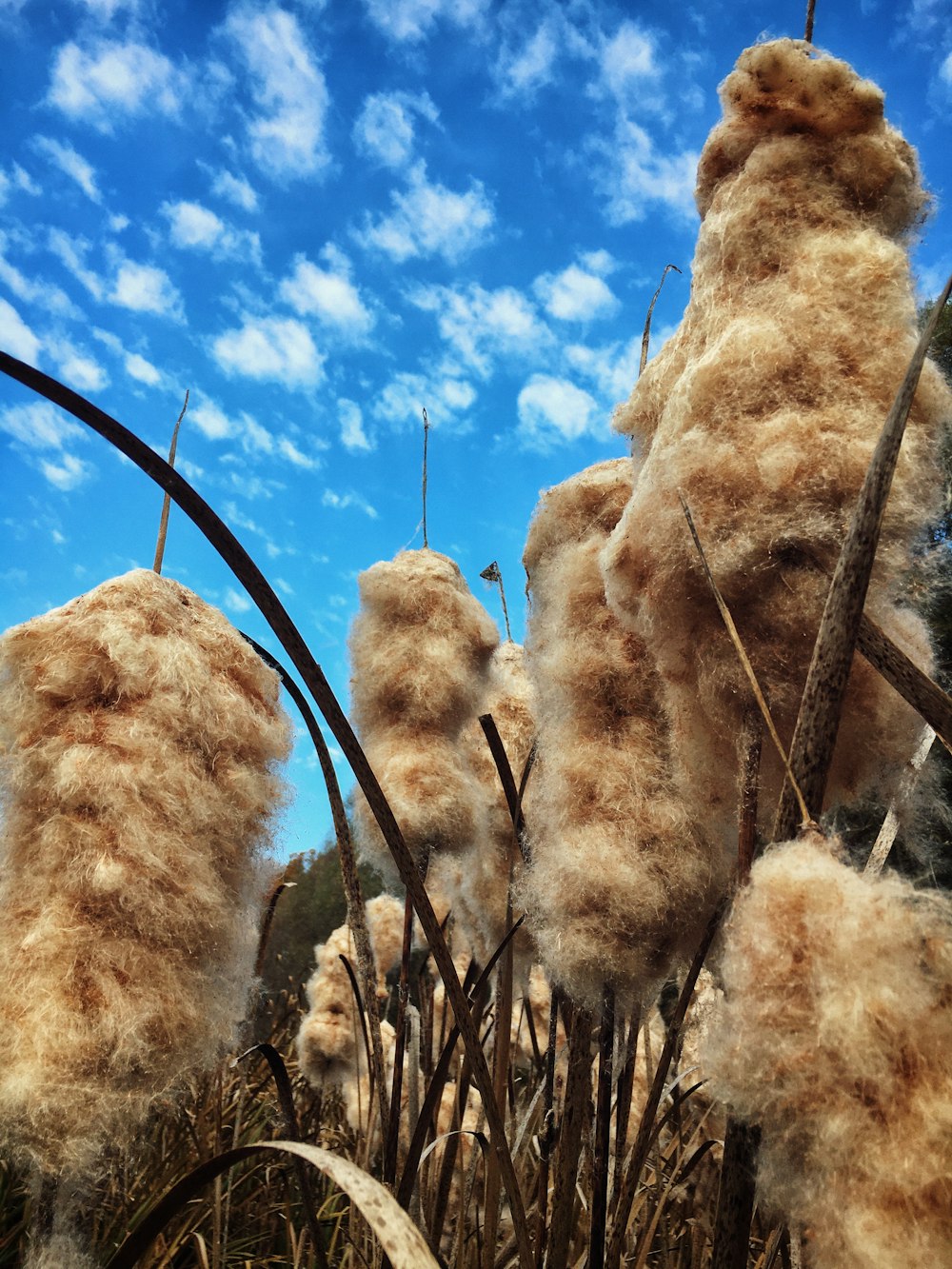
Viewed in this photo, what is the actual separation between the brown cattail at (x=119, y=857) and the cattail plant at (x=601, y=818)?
26.4 inches

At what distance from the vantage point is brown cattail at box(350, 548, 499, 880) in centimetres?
279

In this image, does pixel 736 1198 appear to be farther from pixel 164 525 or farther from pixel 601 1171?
pixel 164 525

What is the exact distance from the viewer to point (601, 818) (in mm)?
1515

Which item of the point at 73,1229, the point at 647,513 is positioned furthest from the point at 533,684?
the point at 73,1229

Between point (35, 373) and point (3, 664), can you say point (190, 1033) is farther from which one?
point (35, 373)

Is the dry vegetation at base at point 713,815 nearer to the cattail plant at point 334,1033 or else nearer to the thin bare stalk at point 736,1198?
the thin bare stalk at point 736,1198

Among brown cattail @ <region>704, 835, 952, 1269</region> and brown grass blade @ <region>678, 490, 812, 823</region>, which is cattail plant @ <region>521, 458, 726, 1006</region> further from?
brown cattail @ <region>704, 835, 952, 1269</region>

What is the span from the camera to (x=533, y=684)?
1927mm

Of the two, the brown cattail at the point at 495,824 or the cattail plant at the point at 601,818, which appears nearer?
the cattail plant at the point at 601,818

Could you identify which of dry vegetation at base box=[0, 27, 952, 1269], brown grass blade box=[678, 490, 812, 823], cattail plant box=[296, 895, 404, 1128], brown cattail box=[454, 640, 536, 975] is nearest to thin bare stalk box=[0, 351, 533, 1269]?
dry vegetation at base box=[0, 27, 952, 1269]

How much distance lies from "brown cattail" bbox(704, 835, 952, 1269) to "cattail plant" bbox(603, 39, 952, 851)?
405mm

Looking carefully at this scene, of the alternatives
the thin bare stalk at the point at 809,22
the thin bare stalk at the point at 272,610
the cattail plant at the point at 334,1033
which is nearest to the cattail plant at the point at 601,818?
the thin bare stalk at the point at 272,610

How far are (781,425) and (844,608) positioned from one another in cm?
41

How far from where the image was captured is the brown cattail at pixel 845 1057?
2.39 ft
